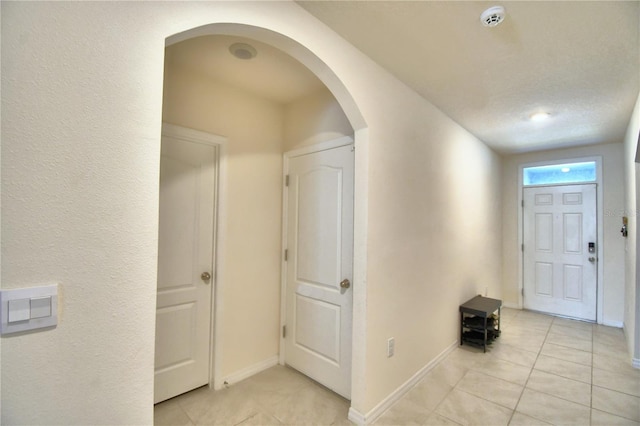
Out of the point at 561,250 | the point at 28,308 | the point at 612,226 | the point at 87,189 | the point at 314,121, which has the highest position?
the point at 314,121

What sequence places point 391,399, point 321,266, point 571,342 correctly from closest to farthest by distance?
1. point 391,399
2. point 321,266
3. point 571,342

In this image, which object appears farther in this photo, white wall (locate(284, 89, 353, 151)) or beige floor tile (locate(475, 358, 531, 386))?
beige floor tile (locate(475, 358, 531, 386))

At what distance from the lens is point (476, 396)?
2248mm

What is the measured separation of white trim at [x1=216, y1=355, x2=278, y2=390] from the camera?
2365 mm

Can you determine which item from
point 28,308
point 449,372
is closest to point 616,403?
point 449,372

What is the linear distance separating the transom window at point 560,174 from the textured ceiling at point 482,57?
1.24m

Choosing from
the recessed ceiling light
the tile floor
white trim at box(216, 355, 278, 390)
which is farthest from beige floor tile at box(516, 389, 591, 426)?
the recessed ceiling light

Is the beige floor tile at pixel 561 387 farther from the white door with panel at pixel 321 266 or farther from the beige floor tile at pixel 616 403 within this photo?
the white door with panel at pixel 321 266

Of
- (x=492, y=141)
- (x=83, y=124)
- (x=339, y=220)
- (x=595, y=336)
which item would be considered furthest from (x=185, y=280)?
(x=595, y=336)

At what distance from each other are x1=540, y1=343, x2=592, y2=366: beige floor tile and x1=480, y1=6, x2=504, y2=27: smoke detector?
317cm

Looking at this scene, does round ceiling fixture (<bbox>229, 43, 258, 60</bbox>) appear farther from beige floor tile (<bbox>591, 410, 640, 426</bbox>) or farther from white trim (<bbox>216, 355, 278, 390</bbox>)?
beige floor tile (<bbox>591, 410, 640, 426</bbox>)

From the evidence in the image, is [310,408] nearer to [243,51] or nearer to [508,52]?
[243,51]

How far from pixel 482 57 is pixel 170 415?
324 cm

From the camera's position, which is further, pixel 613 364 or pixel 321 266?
pixel 613 364
